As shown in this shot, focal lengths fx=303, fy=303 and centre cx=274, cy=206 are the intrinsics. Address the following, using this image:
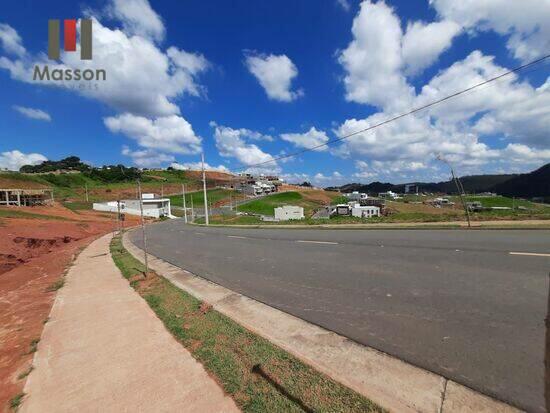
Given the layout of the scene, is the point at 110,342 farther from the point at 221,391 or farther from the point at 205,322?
the point at 221,391

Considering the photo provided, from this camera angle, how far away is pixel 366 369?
3664mm

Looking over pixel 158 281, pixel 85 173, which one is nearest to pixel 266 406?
pixel 158 281

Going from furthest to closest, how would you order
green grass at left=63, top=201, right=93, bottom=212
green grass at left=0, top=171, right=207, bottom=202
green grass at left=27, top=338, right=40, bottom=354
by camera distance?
green grass at left=0, top=171, right=207, bottom=202, green grass at left=63, top=201, right=93, bottom=212, green grass at left=27, top=338, right=40, bottom=354

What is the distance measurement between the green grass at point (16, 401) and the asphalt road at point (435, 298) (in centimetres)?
406

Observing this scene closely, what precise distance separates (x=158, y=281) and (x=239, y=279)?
2.57 meters

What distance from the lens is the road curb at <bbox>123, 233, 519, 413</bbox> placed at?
9.74ft

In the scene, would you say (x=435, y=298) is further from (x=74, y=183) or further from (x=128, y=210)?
(x=74, y=183)

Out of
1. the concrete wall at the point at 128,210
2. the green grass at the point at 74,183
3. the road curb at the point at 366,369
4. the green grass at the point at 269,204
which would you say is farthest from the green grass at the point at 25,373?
the green grass at the point at 74,183

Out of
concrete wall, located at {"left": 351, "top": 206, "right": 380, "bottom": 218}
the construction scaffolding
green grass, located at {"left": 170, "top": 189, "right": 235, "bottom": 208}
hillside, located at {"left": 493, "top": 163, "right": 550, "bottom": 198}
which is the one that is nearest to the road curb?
concrete wall, located at {"left": 351, "top": 206, "right": 380, "bottom": 218}

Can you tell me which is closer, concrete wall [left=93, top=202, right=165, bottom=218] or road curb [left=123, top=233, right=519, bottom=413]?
road curb [left=123, top=233, right=519, bottom=413]

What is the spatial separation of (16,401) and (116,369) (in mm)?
1093

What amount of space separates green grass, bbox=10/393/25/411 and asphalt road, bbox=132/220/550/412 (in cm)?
406

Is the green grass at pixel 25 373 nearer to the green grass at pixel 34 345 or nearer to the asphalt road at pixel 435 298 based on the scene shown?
the green grass at pixel 34 345

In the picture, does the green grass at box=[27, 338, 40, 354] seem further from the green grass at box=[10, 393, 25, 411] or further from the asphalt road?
the asphalt road
